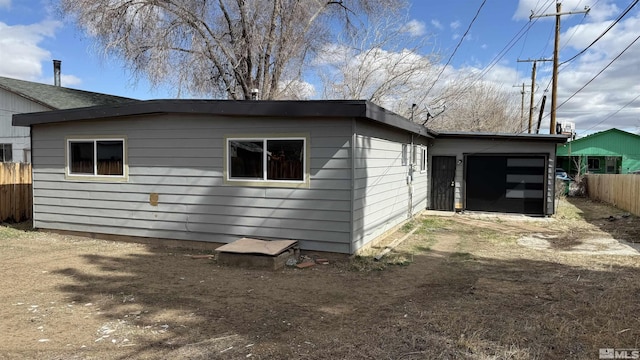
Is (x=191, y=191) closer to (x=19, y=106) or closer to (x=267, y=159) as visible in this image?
(x=267, y=159)

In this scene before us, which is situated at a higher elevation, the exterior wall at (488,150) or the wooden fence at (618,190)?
the exterior wall at (488,150)

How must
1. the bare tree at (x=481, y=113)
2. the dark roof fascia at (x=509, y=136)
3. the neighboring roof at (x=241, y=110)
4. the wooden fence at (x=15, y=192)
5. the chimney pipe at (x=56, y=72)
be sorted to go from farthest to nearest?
the bare tree at (x=481, y=113)
the chimney pipe at (x=56, y=72)
the dark roof fascia at (x=509, y=136)
the wooden fence at (x=15, y=192)
the neighboring roof at (x=241, y=110)

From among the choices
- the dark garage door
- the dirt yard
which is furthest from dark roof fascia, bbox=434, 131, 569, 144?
the dirt yard

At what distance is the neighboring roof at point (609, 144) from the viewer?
37625 millimetres

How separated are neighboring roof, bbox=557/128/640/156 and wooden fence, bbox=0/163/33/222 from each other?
39.2 m

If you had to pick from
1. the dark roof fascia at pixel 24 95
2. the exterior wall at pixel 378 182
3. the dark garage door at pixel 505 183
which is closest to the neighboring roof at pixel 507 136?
the dark garage door at pixel 505 183

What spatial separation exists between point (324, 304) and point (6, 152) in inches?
625

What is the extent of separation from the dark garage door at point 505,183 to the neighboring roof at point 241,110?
221 inches

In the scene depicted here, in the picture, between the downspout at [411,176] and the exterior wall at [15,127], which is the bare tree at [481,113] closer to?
the downspout at [411,176]

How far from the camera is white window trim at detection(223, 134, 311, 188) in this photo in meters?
6.96

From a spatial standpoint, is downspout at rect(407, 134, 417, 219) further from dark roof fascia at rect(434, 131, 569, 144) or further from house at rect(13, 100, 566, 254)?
dark roof fascia at rect(434, 131, 569, 144)

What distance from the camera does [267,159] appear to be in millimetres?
7258

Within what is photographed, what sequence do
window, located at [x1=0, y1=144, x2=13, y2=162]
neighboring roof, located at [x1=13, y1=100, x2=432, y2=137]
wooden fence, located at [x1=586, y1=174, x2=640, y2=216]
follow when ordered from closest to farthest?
1. neighboring roof, located at [x1=13, y1=100, x2=432, y2=137]
2. wooden fence, located at [x1=586, y1=174, x2=640, y2=216]
3. window, located at [x1=0, y1=144, x2=13, y2=162]

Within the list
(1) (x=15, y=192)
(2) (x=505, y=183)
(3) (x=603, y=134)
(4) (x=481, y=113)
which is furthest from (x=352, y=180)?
(3) (x=603, y=134)
